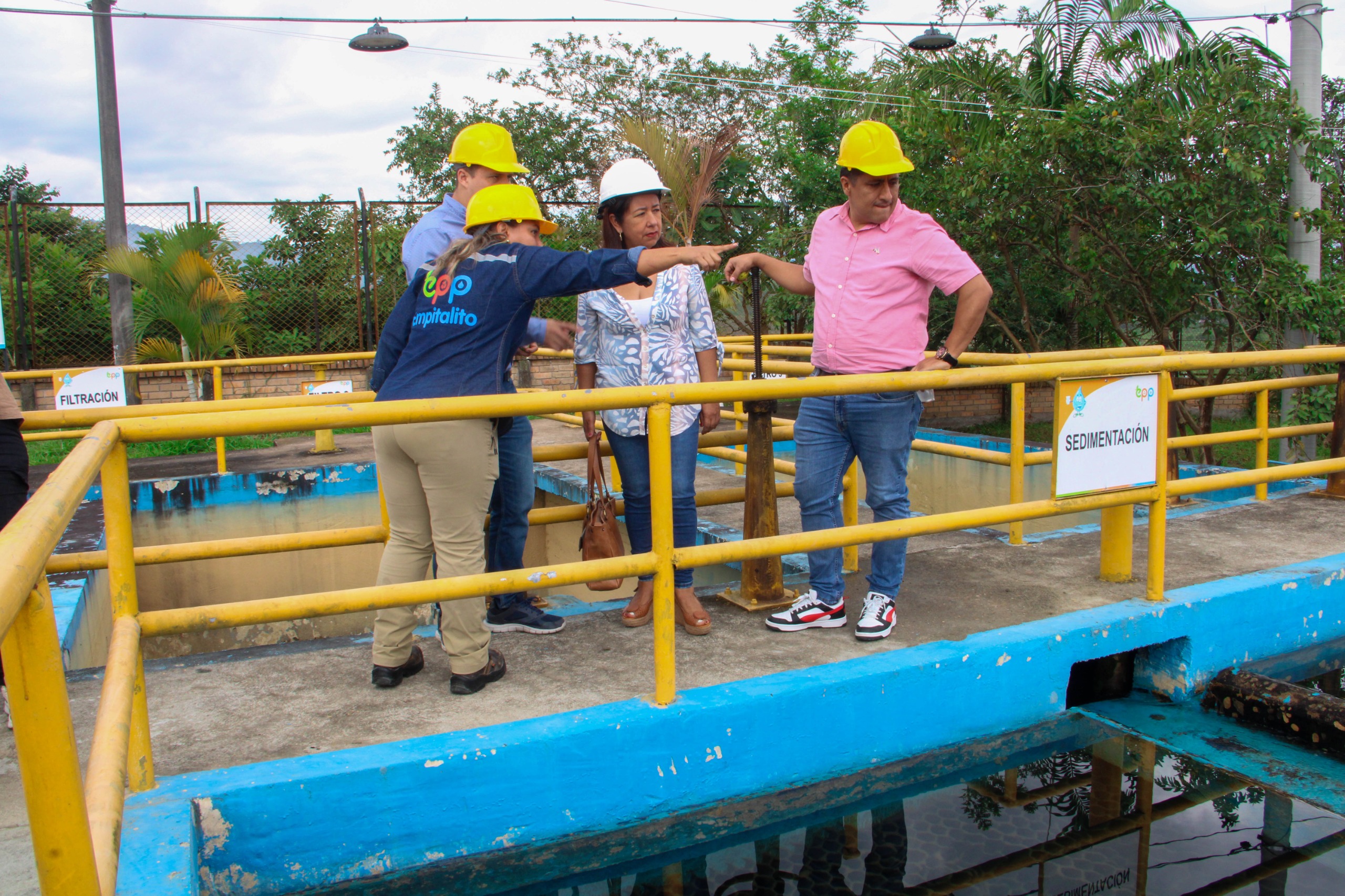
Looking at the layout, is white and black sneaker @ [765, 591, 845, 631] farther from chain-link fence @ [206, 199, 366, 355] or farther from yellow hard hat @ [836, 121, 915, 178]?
chain-link fence @ [206, 199, 366, 355]

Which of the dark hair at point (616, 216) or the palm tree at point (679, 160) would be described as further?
the palm tree at point (679, 160)

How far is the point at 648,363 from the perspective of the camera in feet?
10.9

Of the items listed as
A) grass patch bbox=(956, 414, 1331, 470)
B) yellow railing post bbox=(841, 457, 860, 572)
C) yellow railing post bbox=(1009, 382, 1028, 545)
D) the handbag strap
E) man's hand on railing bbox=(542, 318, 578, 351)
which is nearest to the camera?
the handbag strap

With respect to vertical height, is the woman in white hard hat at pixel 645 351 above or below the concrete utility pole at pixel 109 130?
below

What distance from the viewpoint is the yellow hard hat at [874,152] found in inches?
124

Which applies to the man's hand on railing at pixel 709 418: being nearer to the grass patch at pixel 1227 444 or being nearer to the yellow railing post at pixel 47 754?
the yellow railing post at pixel 47 754

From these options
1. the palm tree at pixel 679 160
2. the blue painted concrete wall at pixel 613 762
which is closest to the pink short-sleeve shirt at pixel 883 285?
the blue painted concrete wall at pixel 613 762

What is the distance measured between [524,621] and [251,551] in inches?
36.4

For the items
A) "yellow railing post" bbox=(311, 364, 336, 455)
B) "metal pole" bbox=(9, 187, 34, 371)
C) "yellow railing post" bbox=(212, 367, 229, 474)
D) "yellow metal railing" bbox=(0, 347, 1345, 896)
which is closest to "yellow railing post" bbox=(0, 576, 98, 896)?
"yellow metal railing" bbox=(0, 347, 1345, 896)

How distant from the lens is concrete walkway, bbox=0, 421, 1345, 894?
2572 mm

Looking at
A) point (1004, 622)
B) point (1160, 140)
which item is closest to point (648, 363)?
point (1004, 622)

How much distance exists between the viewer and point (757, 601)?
143 inches

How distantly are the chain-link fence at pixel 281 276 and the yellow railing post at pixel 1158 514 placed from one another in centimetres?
867

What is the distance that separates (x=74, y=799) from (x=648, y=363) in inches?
90.1
